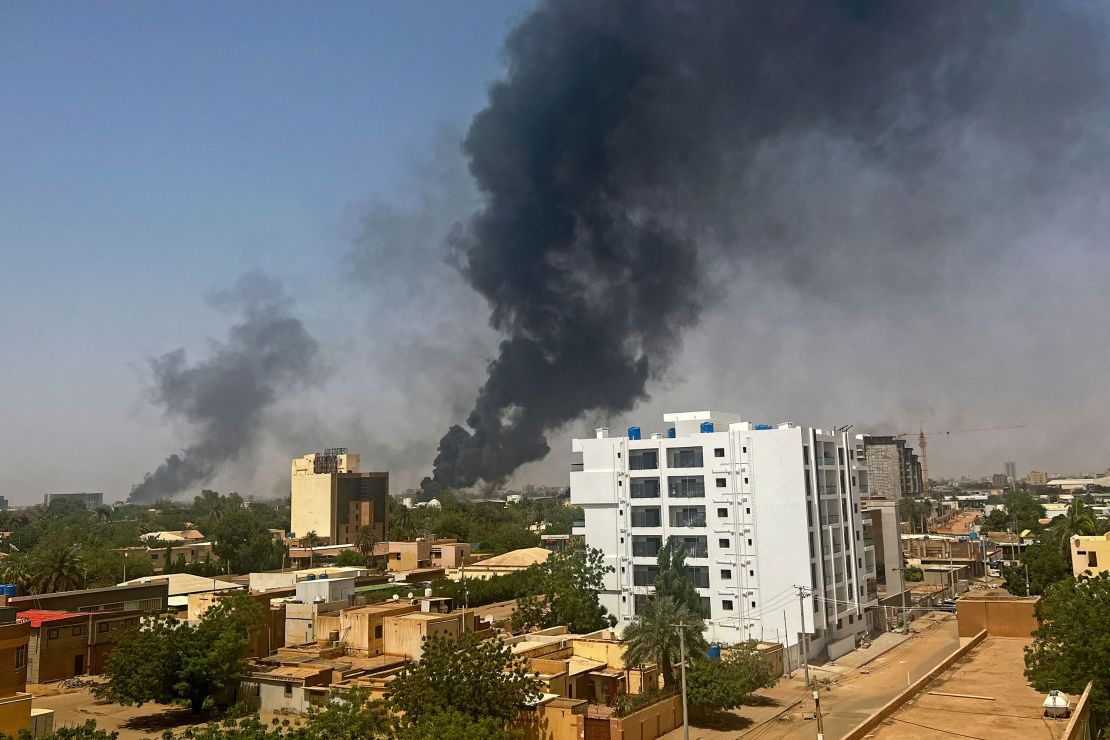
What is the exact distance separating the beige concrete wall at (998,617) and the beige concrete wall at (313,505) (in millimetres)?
134935

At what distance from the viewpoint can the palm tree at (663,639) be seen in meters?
47.3

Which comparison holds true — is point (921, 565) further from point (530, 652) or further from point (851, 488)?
point (530, 652)

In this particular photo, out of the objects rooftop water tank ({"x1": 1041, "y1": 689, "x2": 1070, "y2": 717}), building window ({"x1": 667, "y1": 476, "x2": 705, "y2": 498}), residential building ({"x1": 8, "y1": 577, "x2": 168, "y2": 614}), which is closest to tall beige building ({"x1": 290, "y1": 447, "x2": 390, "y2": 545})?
residential building ({"x1": 8, "y1": 577, "x2": 168, "y2": 614})

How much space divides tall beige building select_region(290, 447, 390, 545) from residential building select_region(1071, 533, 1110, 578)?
126512 mm

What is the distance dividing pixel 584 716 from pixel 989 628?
24.2m

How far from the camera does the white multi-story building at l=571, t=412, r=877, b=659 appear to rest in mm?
65312

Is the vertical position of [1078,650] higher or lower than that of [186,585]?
higher

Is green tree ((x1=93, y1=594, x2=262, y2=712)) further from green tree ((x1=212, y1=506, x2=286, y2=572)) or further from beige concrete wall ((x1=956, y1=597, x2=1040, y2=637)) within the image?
green tree ((x1=212, y1=506, x2=286, y2=572))

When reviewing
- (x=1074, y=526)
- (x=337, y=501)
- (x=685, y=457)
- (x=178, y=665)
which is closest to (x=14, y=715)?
(x=178, y=665)

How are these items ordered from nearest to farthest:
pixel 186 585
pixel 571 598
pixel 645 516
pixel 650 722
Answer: pixel 650 722
pixel 571 598
pixel 645 516
pixel 186 585

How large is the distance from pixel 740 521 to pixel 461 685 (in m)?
36.4

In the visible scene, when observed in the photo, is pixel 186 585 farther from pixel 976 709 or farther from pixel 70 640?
pixel 976 709

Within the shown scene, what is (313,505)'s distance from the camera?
6540 inches

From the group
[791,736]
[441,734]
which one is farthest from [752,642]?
[441,734]
